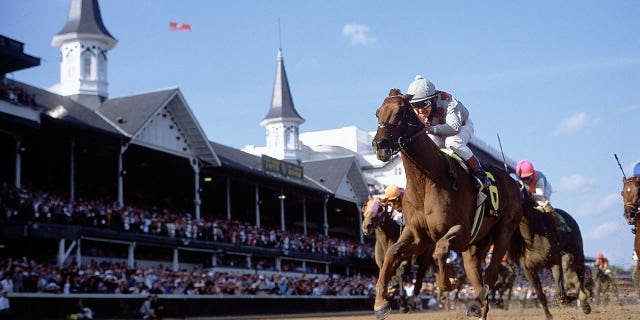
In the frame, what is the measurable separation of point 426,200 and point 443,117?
1.47 m

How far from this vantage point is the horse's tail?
12.6 m

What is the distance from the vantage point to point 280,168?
41.5 meters

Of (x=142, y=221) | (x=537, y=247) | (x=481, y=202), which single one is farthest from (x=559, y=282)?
(x=142, y=221)

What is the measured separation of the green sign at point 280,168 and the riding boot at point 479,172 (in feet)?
101

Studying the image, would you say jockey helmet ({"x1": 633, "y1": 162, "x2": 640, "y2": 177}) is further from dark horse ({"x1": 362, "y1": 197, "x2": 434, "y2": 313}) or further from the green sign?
the green sign

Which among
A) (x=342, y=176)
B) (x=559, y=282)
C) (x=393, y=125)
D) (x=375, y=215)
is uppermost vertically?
(x=342, y=176)

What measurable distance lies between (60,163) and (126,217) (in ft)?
20.4

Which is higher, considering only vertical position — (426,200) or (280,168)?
(280,168)

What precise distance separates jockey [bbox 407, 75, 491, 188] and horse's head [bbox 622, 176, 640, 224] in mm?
3041

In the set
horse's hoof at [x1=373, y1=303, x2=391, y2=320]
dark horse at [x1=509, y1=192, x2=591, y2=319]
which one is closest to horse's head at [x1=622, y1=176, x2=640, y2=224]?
dark horse at [x1=509, y1=192, x2=591, y2=319]

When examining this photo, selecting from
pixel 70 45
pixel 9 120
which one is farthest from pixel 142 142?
pixel 70 45

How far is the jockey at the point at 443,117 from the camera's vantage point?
29.6 ft

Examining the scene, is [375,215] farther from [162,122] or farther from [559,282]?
[162,122]

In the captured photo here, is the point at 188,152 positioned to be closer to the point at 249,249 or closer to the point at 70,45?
the point at 249,249
